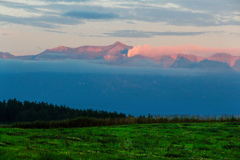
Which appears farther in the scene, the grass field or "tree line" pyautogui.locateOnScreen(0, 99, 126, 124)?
"tree line" pyautogui.locateOnScreen(0, 99, 126, 124)

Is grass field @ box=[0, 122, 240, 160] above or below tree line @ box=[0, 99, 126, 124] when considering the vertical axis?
above

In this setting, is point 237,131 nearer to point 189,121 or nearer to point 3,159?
point 189,121

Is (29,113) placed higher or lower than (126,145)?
lower

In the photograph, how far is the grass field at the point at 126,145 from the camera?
56.6 feet

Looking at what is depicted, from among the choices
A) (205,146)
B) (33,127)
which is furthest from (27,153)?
(33,127)

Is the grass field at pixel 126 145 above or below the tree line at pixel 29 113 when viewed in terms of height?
above

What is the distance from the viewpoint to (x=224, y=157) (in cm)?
2047

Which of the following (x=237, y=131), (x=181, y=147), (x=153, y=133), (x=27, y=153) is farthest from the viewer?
(x=237, y=131)

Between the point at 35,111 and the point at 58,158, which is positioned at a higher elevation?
the point at 58,158

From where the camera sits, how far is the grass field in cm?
1727

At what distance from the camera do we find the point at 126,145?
2342 cm

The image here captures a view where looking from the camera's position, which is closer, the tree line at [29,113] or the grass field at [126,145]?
the grass field at [126,145]

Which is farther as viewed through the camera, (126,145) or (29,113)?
(29,113)

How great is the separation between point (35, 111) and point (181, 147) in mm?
139348
